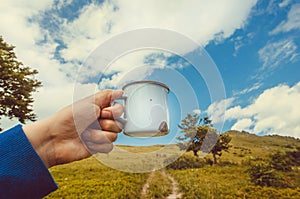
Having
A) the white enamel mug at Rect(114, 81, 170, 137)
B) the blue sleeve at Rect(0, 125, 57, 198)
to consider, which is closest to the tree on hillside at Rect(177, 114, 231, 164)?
the white enamel mug at Rect(114, 81, 170, 137)

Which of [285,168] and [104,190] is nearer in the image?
[104,190]

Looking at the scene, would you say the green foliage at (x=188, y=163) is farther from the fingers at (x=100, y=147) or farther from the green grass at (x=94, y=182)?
the fingers at (x=100, y=147)

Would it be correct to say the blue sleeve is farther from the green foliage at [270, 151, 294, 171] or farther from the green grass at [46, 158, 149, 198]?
the green foliage at [270, 151, 294, 171]

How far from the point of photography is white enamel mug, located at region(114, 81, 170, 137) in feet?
1.90

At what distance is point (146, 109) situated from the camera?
1.91 ft

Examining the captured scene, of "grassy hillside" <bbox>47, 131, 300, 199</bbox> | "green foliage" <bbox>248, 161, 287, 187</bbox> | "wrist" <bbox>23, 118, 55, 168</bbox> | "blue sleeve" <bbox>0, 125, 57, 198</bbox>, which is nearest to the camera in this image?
"blue sleeve" <bbox>0, 125, 57, 198</bbox>

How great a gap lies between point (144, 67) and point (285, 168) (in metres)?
3.46

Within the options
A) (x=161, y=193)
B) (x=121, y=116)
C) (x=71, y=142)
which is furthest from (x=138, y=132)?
(x=161, y=193)

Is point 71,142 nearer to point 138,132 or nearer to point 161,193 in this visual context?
point 138,132

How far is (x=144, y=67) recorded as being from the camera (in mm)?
628

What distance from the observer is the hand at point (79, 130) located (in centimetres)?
64

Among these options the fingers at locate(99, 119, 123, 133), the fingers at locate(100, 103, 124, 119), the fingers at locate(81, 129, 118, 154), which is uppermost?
the fingers at locate(100, 103, 124, 119)

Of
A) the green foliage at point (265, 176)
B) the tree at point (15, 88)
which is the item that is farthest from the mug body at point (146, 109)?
the tree at point (15, 88)

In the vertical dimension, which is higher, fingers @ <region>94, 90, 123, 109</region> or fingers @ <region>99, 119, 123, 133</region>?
fingers @ <region>94, 90, 123, 109</region>
